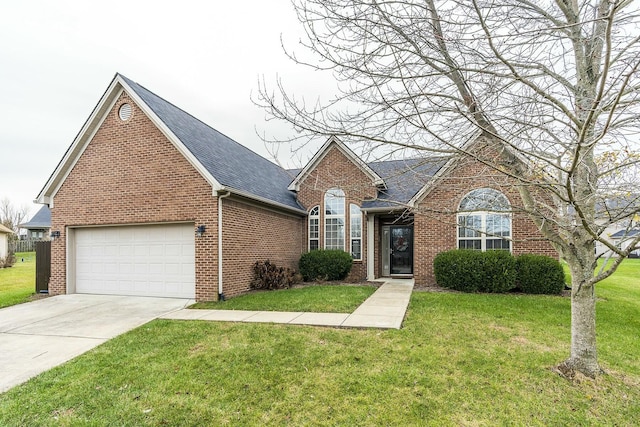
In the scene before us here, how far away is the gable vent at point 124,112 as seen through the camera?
10.9m

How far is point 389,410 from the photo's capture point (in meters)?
3.82

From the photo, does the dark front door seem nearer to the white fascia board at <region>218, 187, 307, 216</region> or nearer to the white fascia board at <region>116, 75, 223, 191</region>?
the white fascia board at <region>218, 187, 307, 216</region>

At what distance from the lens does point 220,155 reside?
481 inches

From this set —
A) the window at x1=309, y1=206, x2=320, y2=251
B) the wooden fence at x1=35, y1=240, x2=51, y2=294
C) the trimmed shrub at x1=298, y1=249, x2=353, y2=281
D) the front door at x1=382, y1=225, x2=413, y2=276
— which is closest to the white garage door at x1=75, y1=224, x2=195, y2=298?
the wooden fence at x1=35, y1=240, x2=51, y2=294

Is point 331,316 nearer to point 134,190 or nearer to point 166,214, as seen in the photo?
point 166,214

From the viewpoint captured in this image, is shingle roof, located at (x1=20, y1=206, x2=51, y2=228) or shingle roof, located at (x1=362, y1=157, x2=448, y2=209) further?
shingle roof, located at (x1=20, y1=206, x2=51, y2=228)

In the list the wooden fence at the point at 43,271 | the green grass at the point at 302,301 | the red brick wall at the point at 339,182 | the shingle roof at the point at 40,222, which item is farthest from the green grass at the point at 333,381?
the shingle roof at the point at 40,222

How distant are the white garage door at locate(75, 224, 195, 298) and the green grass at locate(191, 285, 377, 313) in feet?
5.39

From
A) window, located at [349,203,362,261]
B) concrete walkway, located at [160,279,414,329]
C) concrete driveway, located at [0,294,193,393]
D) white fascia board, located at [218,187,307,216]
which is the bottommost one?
concrete driveway, located at [0,294,193,393]

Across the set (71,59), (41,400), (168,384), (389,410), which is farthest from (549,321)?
(71,59)

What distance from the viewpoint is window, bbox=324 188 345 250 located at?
1483 centimetres

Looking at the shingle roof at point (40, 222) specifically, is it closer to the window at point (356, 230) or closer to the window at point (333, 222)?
the window at point (333, 222)

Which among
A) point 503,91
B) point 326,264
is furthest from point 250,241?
point 503,91

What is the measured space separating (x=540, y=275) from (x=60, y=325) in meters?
12.3
